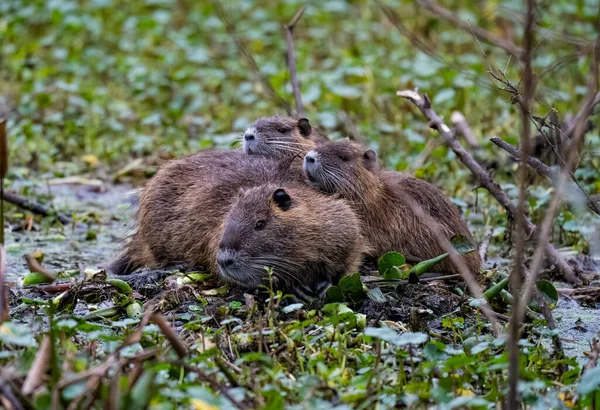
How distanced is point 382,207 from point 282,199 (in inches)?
23.6

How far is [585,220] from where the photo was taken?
5.30 meters

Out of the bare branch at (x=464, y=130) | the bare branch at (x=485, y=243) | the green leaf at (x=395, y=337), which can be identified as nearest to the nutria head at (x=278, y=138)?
the bare branch at (x=485, y=243)

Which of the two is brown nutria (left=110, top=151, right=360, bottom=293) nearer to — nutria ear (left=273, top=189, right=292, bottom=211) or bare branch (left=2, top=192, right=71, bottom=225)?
nutria ear (left=273, top=189, right=292, bottom=211)

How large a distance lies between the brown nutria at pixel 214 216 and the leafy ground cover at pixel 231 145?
0.18 m

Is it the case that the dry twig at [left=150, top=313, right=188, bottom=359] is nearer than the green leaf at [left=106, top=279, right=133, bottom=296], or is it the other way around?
the dry twig at [left=150, top=313, right=188, bottom=359]

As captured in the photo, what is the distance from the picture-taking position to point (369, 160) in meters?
4.58

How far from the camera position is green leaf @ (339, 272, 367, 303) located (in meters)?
3.96

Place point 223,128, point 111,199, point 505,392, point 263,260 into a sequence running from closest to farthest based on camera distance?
point 505,392 < point 263,260 < point 111,199 < point 223,128

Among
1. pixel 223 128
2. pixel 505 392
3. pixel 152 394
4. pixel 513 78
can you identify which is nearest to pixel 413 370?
pixel 505 392

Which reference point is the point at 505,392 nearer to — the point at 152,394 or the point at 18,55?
the point at 152,394

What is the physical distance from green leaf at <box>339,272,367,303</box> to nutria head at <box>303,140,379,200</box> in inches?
22.5

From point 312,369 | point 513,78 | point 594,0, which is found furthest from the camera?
point 594,0

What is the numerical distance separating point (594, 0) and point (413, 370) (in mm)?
7594

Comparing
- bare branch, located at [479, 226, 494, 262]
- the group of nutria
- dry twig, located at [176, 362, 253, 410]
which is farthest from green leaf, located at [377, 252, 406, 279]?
dry twig, located at [176, 362, 253, 410]
